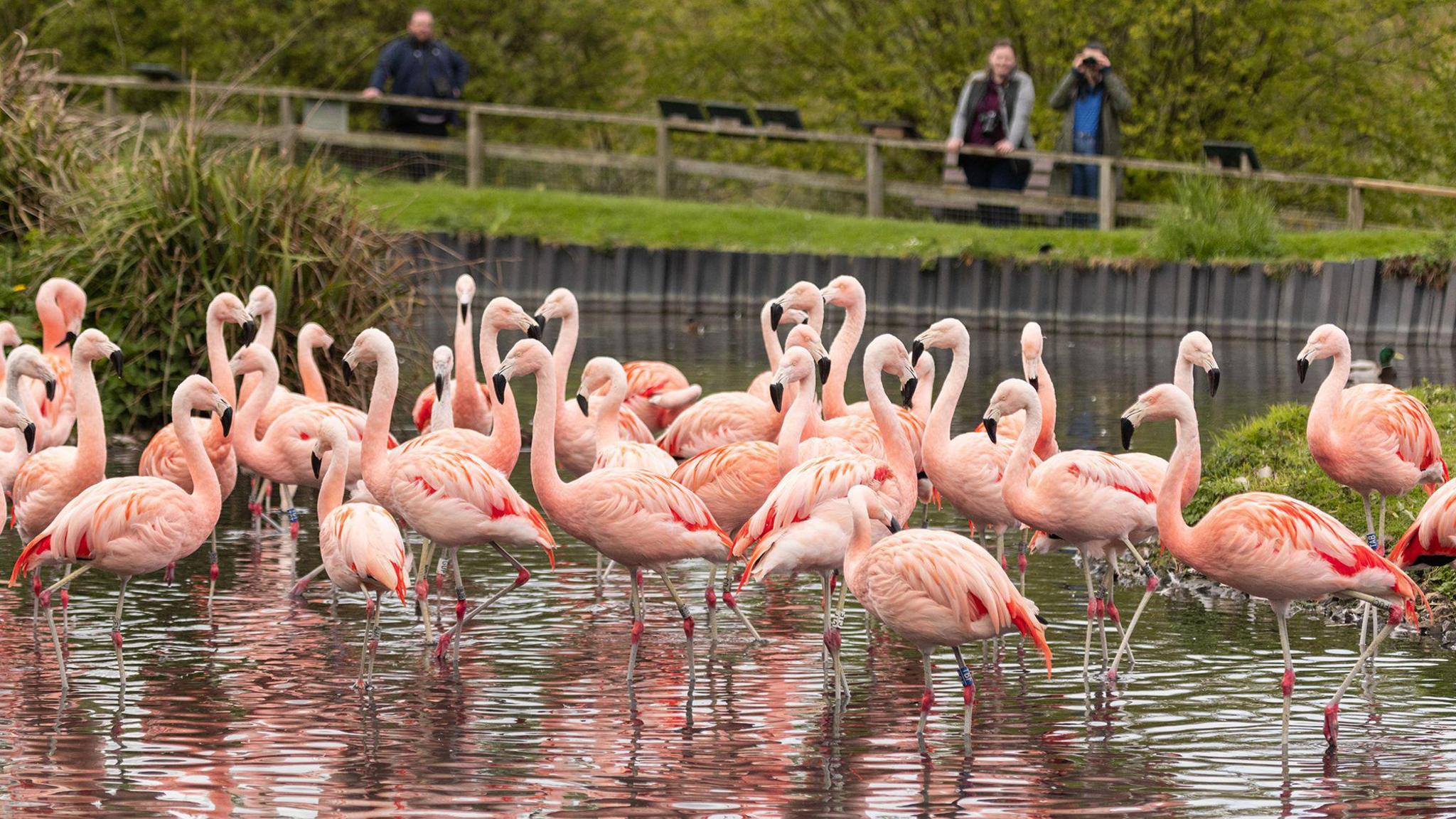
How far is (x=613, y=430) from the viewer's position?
32.4 feet

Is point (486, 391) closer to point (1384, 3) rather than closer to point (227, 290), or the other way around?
point (227, 290)

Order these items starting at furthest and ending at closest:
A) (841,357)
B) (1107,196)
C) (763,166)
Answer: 1. (763,166)
2. (1107,196)
3. (841,357)

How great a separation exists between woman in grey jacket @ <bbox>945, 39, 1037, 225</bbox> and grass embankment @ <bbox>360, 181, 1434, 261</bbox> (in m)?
0.70

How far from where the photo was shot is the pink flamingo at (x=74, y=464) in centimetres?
906

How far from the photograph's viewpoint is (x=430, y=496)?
8391 mm

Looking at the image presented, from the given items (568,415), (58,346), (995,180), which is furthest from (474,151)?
(568,415)

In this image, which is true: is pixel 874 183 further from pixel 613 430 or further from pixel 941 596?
pixel 941 596

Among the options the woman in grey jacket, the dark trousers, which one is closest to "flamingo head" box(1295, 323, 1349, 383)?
the woman in grey jacket

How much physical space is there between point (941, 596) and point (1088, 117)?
15473 millimetres

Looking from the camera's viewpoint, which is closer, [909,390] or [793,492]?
[793,492]

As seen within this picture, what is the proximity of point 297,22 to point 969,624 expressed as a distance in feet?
78.1

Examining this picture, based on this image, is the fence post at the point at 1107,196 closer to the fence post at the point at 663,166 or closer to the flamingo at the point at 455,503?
the fence post at the point at 663,166

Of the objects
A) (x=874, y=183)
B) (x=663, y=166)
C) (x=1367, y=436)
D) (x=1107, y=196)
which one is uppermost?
(x=663, y=166)

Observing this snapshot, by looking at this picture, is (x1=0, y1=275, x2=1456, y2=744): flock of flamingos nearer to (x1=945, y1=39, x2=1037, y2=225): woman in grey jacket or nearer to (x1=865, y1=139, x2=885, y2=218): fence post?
(x1=945, y1=39, x2=1037, y2=225): woman in grey jacket
